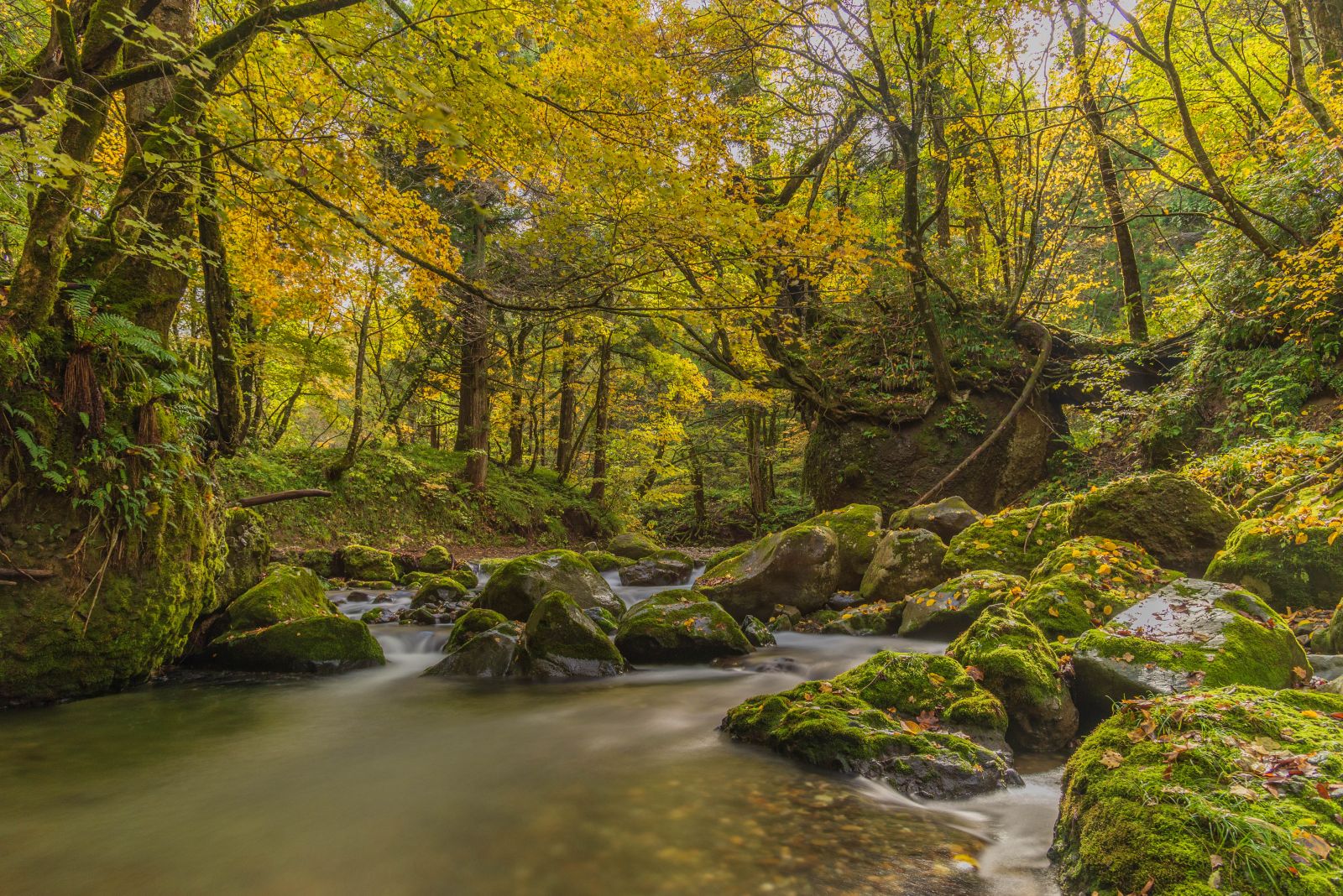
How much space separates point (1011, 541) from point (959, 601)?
179cm

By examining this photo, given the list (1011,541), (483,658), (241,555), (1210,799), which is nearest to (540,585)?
(483,658)

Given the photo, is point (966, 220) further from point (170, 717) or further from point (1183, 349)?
point (170, 717)

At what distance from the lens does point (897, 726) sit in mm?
3777

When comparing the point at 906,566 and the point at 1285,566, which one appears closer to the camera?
the point at 1285,566

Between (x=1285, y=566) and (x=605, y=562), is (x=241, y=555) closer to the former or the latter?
(x=605, y=562)

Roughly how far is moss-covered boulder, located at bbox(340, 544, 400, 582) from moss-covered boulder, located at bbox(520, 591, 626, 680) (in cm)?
600

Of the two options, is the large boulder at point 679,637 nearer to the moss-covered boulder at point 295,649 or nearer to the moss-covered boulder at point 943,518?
the moss-covered boulder at point 295,649

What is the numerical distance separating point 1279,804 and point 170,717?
647cm

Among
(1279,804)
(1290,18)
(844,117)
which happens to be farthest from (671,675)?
(1290,18)

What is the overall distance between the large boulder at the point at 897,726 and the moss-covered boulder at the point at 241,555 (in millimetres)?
5506

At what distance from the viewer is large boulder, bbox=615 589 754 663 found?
6.65m

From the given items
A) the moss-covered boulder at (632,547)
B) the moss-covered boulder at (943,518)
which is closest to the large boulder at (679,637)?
the moss-covered boulder at (943,518)

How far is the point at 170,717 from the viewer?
4.74 m

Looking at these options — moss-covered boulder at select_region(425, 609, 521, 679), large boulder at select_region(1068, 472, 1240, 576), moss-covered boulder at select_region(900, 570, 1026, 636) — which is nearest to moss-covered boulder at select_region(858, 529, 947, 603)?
moss-covered boulder at select_region(900, 570, 1026, 636)
